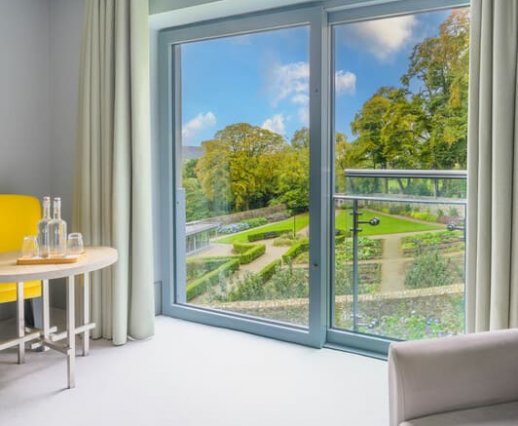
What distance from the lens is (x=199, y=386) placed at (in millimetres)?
2508

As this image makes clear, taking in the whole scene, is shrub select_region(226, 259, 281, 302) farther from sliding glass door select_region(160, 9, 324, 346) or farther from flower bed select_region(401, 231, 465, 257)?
flower bed select_region(401, 231, 465, 257)

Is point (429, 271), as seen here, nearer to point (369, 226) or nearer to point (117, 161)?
point (369, 226)

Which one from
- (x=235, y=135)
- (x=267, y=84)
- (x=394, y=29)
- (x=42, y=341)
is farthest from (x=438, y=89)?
(x=42, y=341)

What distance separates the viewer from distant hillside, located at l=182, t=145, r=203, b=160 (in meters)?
3.49

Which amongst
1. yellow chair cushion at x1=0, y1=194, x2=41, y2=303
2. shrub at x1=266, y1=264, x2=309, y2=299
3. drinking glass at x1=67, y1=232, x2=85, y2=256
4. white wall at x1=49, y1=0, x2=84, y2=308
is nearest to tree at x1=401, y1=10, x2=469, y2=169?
shrub at x1=266, y1=264, x2=309, y2=299

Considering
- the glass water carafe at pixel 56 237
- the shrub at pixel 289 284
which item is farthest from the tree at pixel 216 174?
the glass water carafe at pixel 56 237

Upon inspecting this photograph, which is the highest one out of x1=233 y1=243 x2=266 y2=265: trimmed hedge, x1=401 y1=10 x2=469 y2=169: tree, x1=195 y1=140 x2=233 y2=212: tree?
x1=401 y1=10 x2=469 y2=169: tree

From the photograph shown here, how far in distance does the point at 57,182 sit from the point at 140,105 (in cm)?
107

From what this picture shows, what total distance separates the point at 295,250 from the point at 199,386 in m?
1.02

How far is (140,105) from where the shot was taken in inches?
120

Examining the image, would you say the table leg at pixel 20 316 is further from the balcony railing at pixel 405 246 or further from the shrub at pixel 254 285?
the balcony railing at pixel 405 246

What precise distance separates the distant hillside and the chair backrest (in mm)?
1019

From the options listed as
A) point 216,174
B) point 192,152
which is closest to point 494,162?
point 216,174

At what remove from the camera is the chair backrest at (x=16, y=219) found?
3.12 meters
